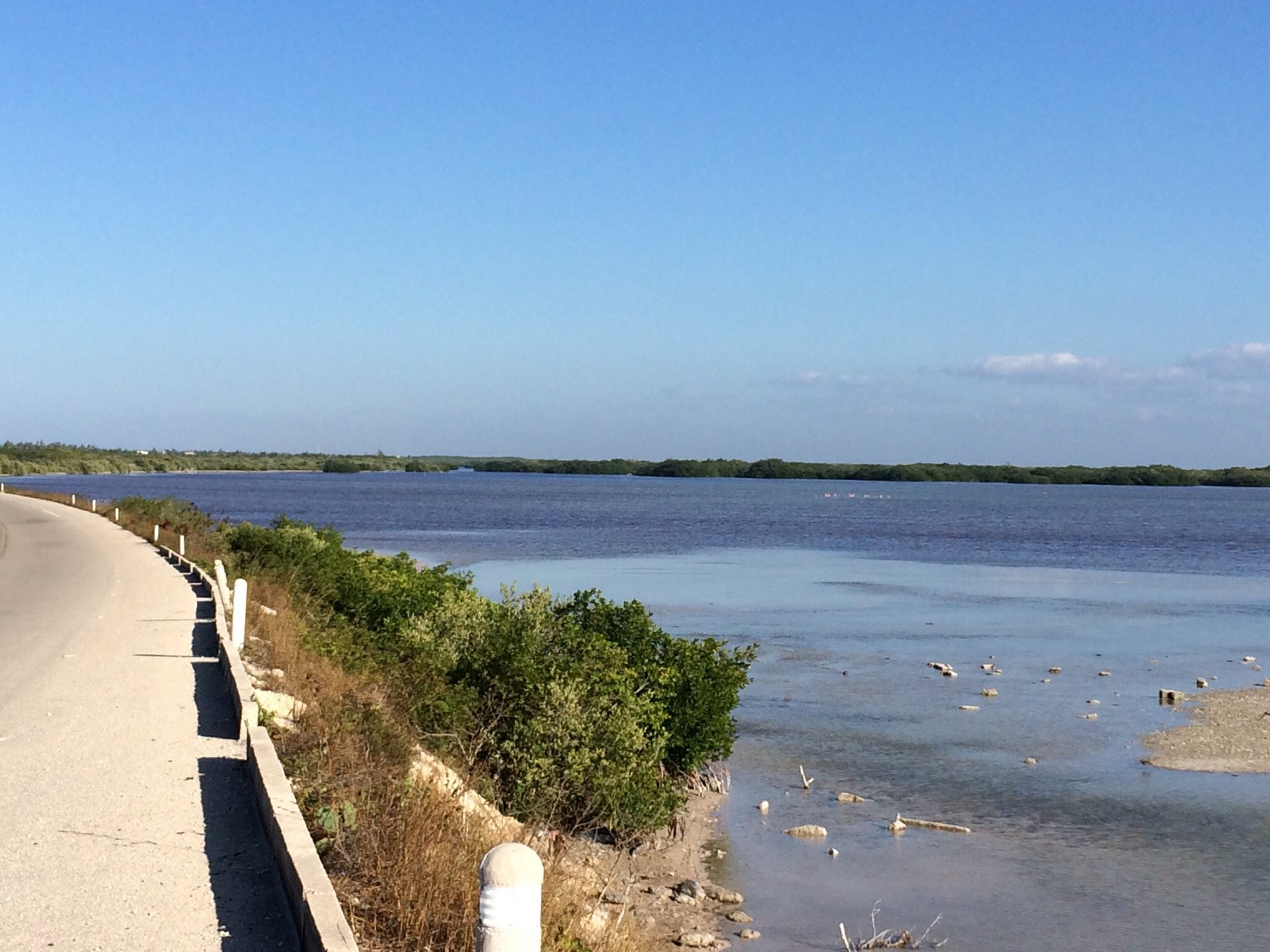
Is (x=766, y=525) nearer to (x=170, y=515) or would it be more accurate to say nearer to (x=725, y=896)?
(x=170, y=515)

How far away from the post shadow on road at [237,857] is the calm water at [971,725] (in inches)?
218

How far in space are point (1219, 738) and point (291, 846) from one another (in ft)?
61.8

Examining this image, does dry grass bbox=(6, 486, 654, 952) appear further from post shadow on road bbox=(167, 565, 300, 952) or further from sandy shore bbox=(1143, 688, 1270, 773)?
sandy shore bbox=(1143, 688, 1270, 773)

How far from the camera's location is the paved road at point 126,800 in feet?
22.7

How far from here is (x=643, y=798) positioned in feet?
48.8

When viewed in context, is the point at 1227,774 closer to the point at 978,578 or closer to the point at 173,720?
the point at 173,720

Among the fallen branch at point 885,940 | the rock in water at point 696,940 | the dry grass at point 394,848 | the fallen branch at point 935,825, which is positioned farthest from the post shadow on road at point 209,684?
the fallen branch at point 935,825

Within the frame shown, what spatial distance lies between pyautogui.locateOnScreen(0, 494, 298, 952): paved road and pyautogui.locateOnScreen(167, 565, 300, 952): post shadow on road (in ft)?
0.05

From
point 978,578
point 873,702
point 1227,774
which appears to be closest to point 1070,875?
point 1227,774

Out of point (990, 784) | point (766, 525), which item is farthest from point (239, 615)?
point (766, 525)

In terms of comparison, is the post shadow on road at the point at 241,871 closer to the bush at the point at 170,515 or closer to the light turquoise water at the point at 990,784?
the light turquoise water at the point at 990,784

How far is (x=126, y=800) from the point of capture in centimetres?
941

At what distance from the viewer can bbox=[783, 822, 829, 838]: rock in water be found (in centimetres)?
1568

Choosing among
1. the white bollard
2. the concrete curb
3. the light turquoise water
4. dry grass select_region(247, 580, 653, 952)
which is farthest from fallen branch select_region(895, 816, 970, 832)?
the white bollard
